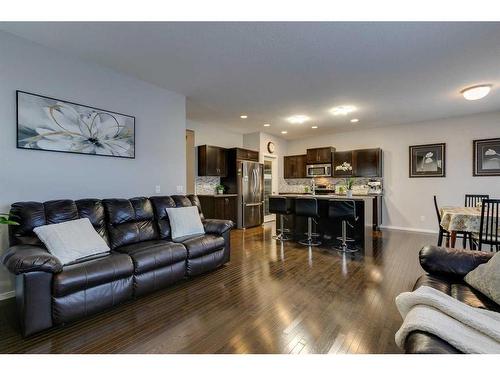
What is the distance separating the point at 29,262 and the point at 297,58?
329 cm

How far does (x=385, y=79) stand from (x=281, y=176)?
4.95 meters

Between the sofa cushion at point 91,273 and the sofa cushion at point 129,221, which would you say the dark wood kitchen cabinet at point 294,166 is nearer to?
the sofa cushion at point 129,221

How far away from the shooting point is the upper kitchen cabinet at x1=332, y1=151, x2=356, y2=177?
6864 millimetres

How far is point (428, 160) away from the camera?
235 inches

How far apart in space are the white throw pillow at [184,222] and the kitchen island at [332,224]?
216 centimetres

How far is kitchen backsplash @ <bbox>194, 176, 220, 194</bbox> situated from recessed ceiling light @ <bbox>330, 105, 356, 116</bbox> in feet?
11.1

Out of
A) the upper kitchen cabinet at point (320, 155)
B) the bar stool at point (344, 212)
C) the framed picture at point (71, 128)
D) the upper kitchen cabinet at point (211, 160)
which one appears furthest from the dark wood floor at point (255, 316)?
the upper kitchen cabinet at point (320, 155)

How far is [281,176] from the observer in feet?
27.3

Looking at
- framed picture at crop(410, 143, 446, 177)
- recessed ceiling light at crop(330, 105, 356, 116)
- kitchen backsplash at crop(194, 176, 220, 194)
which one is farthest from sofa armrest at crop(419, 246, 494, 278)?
kitchen backsplash at crop(194, 176, 220, 194)

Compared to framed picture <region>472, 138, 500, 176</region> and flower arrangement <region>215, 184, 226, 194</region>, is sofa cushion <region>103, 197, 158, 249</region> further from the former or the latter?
framed picture <region>472, 138, 500, 176</region>

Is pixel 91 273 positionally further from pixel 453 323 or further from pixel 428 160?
pixel 428 160

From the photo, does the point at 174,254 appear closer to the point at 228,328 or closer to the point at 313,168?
the point at 228,328

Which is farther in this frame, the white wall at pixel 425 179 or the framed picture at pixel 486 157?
the white wall at pixel 425 179

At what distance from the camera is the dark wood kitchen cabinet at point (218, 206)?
20.1 ft
